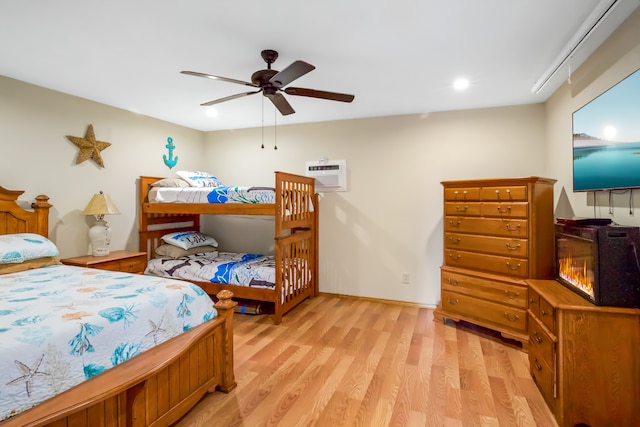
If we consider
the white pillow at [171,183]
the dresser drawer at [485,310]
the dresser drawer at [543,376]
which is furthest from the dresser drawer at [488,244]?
the white pillow at [171,183]

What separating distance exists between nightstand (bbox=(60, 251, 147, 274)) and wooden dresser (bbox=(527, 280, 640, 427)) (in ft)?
12.0

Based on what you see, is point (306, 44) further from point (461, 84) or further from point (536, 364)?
point (536, 364)

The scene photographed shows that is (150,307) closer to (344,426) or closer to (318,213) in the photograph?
(344,426)

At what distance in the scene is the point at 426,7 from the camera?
1746 millimetres

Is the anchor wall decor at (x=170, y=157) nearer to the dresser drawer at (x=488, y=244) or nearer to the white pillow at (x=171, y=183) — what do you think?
the white pillow at (x=171, y=183)

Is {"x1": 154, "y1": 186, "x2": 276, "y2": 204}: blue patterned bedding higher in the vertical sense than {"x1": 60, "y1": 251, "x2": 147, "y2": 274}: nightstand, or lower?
higher

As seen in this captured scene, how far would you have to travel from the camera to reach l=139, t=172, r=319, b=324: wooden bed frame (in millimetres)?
3295

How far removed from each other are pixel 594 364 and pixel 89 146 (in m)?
4.45

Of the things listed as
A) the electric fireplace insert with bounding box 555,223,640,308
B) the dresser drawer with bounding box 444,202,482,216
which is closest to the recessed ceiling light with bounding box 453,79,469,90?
the dresser drawer with bounding box 444,202,482,216

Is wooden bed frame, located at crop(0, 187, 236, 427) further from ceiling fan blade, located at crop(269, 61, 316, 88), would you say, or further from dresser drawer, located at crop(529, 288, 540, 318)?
dresser drawer, located at crop(529, 288, 540, 318)

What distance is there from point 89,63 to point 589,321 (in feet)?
12.4

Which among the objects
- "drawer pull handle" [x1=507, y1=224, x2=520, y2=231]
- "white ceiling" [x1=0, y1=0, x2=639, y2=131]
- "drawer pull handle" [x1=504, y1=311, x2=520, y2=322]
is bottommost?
"drawer pull handle" [x1=504, y1=311, x2=520, y2=322]

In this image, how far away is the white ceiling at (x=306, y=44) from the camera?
70.3 inches

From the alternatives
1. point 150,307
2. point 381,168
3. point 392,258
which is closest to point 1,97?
point 150,307
